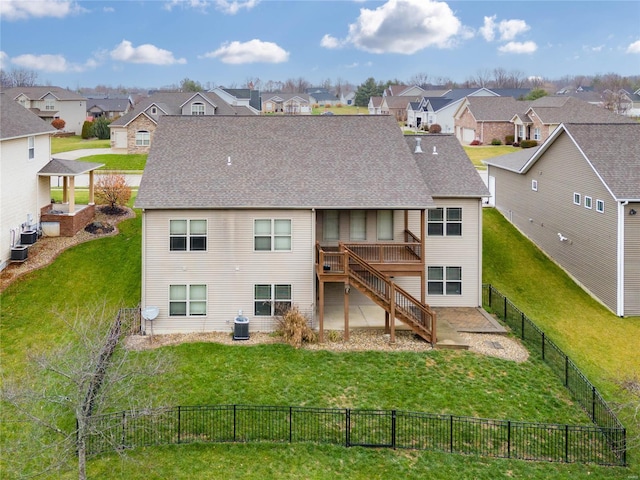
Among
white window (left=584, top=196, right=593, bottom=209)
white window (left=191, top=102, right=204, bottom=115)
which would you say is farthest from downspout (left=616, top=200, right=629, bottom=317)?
white window (left=191, top=102, right=204, bottom=115)

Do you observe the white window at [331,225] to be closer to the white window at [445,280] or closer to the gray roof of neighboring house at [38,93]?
the white window at [445,280]

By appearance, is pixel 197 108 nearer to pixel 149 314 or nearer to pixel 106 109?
pixel 106 109

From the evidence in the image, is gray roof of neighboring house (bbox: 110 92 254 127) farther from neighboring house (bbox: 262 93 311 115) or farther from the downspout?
neighboring house (bbox: 262 93 311 115)

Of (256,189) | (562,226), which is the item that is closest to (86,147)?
(256,189)

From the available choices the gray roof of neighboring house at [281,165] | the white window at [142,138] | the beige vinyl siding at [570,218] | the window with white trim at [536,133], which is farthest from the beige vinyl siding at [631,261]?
the white window at [142,138]

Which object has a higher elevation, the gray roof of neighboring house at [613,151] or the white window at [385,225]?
the gray roof of neighboring house at [613,151]

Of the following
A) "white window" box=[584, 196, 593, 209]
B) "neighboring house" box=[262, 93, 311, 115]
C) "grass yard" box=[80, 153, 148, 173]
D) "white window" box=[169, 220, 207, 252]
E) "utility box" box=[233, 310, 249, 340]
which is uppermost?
"neighboring house" box=[262, 93, 311, 115]

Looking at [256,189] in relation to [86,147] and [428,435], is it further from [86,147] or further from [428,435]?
[86,147]
